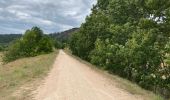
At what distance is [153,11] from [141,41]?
3.03 meters

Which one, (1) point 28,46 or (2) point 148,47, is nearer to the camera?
(2) point 148,47

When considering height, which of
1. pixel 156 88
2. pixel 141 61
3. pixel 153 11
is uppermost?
pixel 153 11

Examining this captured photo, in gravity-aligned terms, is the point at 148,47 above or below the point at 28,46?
above

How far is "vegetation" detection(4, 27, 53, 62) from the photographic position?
7775 cm

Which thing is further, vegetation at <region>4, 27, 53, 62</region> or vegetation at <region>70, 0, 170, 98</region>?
vegetation at <region>4, 27, 53, 62</region>

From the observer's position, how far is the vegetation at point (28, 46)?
7775cm

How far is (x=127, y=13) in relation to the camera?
137 feet

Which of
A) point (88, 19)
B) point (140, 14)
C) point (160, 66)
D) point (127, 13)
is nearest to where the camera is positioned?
point (160, 66)

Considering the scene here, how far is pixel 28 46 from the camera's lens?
7844cm

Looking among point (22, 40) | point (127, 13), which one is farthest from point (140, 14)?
point (22, 40)

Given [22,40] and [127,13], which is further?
[22,40]

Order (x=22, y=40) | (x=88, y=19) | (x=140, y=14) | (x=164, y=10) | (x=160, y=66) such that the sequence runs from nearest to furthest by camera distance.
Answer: (x=160, y=66)
(x=164, y=10)
(x=140, y=14)
(x=88, y=19)
(x=22, y=40)

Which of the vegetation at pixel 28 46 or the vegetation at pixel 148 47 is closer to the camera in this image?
the vegetation at pixel 148 47

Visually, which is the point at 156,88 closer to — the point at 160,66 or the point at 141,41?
the point at 160,66
